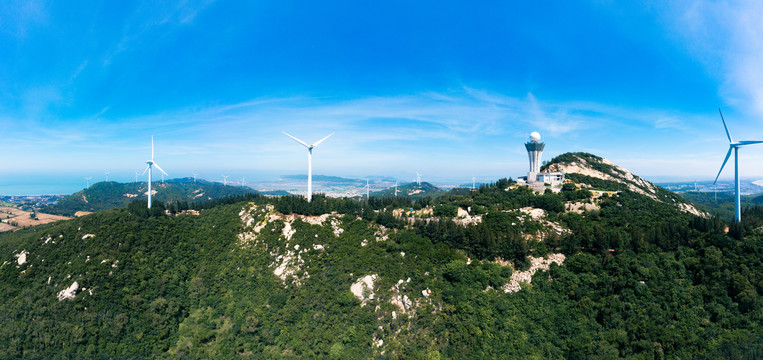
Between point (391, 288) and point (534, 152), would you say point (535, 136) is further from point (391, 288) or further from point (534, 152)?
point (391, 288)

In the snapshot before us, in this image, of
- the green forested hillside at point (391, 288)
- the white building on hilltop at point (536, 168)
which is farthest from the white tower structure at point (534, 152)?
the green forested hillside at point (391, 288)

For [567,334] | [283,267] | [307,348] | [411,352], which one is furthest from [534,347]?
[283,267]

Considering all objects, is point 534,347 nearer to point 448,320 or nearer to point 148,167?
point 448,320

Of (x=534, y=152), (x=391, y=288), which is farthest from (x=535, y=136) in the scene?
(x=391, y=288)

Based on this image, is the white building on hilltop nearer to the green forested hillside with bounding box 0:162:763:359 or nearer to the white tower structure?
the white tower structure

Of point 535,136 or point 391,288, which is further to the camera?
point 535,136

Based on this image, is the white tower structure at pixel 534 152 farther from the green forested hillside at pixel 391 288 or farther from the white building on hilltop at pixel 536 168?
the green forested hillside at pixel 391 288
